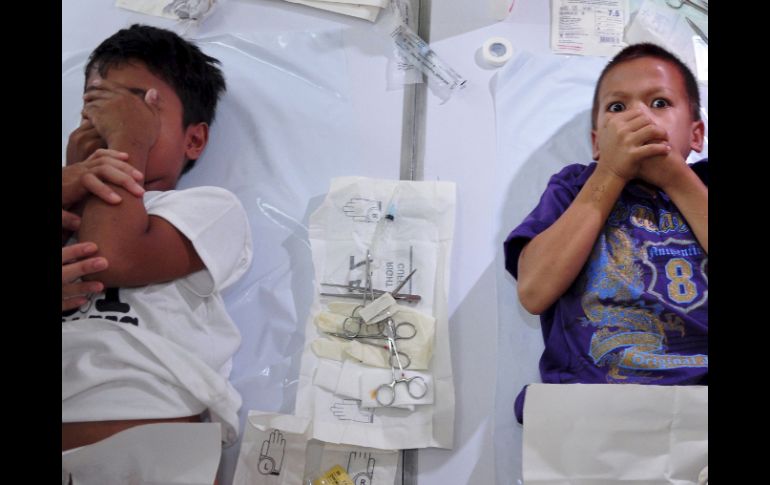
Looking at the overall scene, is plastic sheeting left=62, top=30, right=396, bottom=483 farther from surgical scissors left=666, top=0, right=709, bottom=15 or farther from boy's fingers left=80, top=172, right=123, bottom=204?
surgical scissors left=666, top=0, right=709, bottom=15

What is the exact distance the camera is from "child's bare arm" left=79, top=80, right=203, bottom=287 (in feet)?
3.95

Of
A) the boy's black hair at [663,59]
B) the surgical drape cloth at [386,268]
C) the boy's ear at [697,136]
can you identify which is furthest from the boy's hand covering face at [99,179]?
the boy's ear at [697,136]

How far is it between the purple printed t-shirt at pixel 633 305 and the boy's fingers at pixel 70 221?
818 millimetres

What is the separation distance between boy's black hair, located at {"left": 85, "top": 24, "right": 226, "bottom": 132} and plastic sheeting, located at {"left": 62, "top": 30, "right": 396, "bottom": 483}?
0.08 metres

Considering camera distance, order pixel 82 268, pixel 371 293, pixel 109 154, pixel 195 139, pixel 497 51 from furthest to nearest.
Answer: pixel 497 51 → pixel 195 139 → pixel 371 293 → pixel 109 154 → pixel 82 268

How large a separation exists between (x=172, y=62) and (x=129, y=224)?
1.33 feet

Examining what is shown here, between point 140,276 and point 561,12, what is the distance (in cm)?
120

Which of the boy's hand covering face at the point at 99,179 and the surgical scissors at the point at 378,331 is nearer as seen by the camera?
the boy's hand covering face at the point at 99,179

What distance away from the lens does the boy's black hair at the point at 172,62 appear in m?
1.40

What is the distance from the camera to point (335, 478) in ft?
4.13

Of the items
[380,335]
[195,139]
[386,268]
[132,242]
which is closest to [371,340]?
[380,335]

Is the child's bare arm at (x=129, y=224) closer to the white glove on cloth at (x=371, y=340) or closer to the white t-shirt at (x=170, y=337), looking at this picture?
the white t-shirt at (x=170, y=337)

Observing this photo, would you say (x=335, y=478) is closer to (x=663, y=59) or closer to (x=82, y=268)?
Answer: (x=82, y=268)
